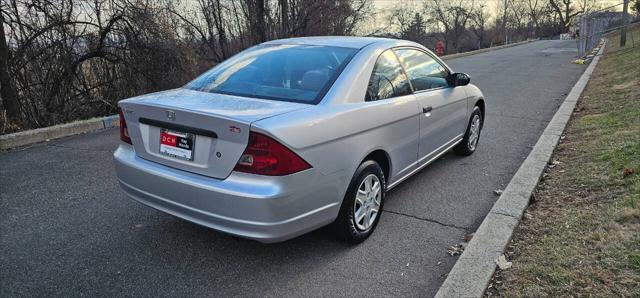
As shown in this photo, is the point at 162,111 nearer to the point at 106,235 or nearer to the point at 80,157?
the point at 106,235

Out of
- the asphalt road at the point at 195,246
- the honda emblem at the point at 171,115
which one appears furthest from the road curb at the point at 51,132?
the honda emblem at the point at 171,115

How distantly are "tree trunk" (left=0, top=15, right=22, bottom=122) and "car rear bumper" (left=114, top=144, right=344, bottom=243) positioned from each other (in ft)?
19.0

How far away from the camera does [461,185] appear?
4.74m

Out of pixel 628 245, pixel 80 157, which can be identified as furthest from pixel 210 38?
pixel 628 245

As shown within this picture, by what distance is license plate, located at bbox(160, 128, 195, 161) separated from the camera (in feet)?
9.58

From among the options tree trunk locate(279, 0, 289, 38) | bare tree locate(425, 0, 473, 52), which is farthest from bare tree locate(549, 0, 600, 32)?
tree trunk locate(279, 0, 289, 38)

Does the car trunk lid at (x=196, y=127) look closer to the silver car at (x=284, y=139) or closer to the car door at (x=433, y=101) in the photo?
the silver car at (x=284, y=139)

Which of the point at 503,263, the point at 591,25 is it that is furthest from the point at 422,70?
the point at 591,25

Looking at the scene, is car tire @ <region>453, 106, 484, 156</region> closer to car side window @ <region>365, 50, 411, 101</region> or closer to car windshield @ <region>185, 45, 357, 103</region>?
car side window @ <region>365, 50, 411, 101</region>

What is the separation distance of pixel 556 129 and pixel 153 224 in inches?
222

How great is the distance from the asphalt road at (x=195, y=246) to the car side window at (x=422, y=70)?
104 centimetres

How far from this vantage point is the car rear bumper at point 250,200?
270 centimetres

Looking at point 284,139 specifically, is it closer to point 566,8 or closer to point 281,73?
point 281,73

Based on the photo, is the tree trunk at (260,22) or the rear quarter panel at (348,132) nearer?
the rear quarter panel at (348,132)
